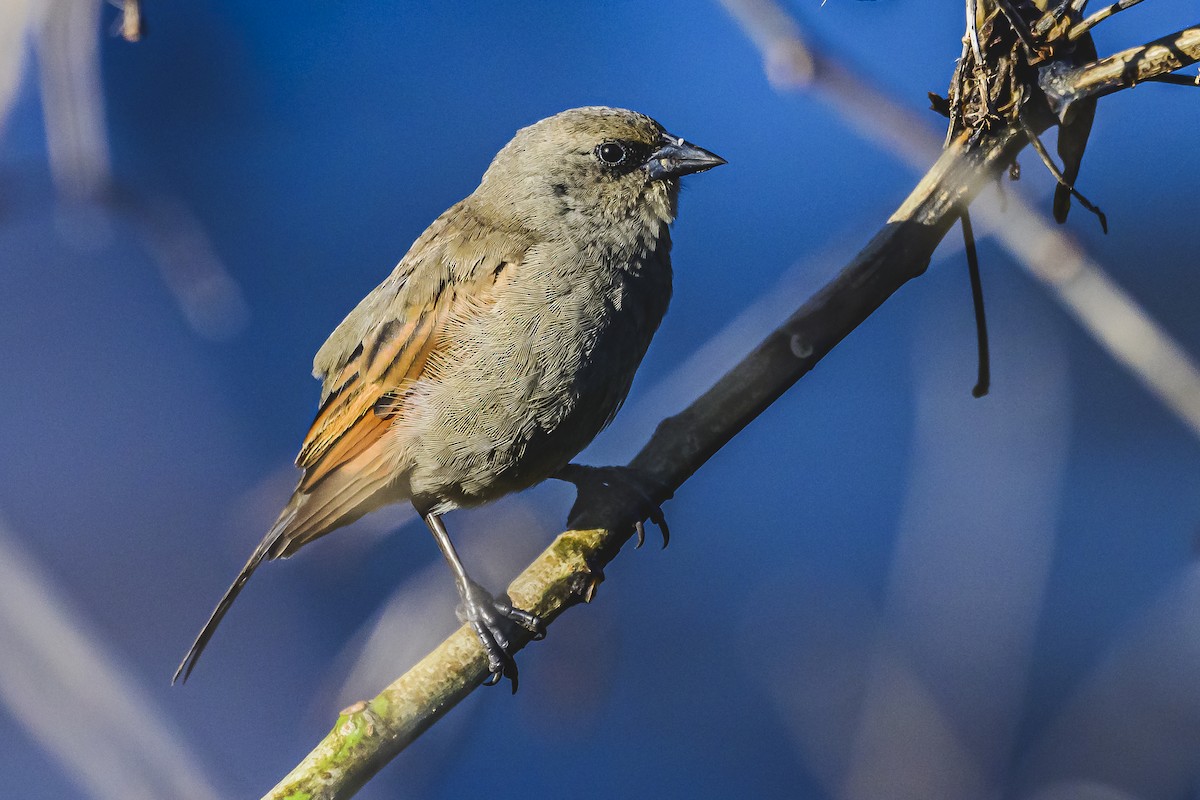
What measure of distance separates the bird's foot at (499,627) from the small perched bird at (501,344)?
0.01 m

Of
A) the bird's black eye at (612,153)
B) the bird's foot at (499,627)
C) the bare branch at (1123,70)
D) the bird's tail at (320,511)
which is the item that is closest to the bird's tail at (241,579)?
the bird's tail at (320,511)

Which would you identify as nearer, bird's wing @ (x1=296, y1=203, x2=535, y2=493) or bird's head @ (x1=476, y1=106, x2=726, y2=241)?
bird's wing @ (x1=296, y1=203, x2=535, y2=493)

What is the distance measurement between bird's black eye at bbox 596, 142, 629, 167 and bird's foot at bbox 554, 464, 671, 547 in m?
1.05

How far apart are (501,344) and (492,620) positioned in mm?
836

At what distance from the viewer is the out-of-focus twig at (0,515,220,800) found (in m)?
2.62

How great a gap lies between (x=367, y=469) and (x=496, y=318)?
25.1 inches

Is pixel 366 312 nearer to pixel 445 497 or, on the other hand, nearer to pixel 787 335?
pixel 445 497

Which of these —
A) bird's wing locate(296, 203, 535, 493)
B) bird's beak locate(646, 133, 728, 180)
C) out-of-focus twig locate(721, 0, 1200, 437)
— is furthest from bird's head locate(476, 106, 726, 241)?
out-of-focus twig locate(721, 0, 1200, 437)

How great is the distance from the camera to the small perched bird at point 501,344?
10.8 ft

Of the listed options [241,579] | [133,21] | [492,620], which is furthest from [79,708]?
[133,21]

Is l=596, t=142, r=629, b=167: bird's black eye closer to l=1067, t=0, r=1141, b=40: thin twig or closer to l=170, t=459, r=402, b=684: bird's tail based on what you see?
l=170, t=459, r=402, b=684: bird's tail

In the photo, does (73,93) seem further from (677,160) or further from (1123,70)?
(1123,70)

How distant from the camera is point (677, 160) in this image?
142 inches

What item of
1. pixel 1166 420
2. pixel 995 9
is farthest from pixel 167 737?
pixel 1166 420
